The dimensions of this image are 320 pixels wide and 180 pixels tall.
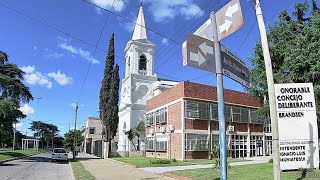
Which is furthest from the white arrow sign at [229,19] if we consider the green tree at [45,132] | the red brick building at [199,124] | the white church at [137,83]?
the green tree at [45,132]

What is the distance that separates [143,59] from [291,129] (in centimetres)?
4619

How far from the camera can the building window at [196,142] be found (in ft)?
112

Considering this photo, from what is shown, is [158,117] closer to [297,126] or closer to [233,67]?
[297,126]

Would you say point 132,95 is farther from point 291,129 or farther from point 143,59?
point 291,129

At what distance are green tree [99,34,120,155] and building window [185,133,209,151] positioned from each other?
1598cm

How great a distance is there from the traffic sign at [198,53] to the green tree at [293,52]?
11400 mm

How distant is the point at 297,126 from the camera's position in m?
12.3

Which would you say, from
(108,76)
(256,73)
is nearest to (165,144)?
(108,76)

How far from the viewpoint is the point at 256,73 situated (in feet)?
67.8

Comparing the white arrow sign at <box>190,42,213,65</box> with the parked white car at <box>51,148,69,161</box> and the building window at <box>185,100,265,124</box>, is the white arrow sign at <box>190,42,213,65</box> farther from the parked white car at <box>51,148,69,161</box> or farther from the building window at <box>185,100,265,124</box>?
the parked white car at <box>51,148,69,161</box>

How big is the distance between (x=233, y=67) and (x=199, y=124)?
28267 millimetres

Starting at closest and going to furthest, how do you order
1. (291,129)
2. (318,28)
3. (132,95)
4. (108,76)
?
1. (291,129)
2. (318,28)
3. (108,76)
4. (132,95)

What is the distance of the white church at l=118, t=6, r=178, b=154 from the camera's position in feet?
178

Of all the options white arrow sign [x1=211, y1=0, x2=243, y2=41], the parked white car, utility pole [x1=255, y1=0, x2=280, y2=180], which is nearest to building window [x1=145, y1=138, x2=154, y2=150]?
the parked white car
